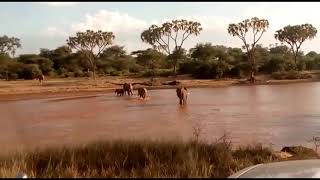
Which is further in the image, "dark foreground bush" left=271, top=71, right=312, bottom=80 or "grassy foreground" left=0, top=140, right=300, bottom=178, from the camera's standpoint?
"dark foreground bush" left=271, top=71, right=312, bottom=80

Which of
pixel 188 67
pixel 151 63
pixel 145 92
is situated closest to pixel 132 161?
pixel 145 92

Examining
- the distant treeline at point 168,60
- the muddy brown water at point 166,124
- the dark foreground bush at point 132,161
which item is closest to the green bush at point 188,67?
the distant treeline at point 168,60

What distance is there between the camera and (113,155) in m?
8.13

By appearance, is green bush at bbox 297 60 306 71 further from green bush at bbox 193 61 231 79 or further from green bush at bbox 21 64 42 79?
green bush at bbox 21 64 42 79

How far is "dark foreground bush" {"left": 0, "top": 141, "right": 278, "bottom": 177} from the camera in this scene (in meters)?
6.69

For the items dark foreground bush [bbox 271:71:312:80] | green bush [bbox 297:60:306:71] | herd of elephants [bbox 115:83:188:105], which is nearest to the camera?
herd of elephants [bbox 115:83:188:105]

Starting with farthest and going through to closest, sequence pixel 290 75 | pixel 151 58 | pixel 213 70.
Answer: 1. pixel 151 58
2. pixel 213 70
3. pixel 290 75

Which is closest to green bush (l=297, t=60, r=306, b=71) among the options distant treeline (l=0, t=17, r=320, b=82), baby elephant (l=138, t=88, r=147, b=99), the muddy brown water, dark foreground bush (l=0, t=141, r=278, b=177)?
distant treeline (l=0, t=17, r=320, b=82)

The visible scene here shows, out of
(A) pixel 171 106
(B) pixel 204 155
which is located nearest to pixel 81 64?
(A) pixel 171 106

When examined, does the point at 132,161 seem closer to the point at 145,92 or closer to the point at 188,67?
the point at 145,92

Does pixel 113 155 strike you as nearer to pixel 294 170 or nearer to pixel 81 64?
pixel 294 170

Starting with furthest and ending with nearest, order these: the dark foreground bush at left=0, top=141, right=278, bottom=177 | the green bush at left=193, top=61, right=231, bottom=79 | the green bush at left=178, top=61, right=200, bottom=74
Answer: the green bush at left=178, top=61, right=200, bottom=74 → the green bush at left=193, top=61, right=231, bottom=79 → the dark foreground bush at left=0, top=141, right=278, bottom=177

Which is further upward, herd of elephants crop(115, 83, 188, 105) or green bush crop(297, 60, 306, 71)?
green bush crop(297, 60, 306, 71)

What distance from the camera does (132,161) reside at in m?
7.96
